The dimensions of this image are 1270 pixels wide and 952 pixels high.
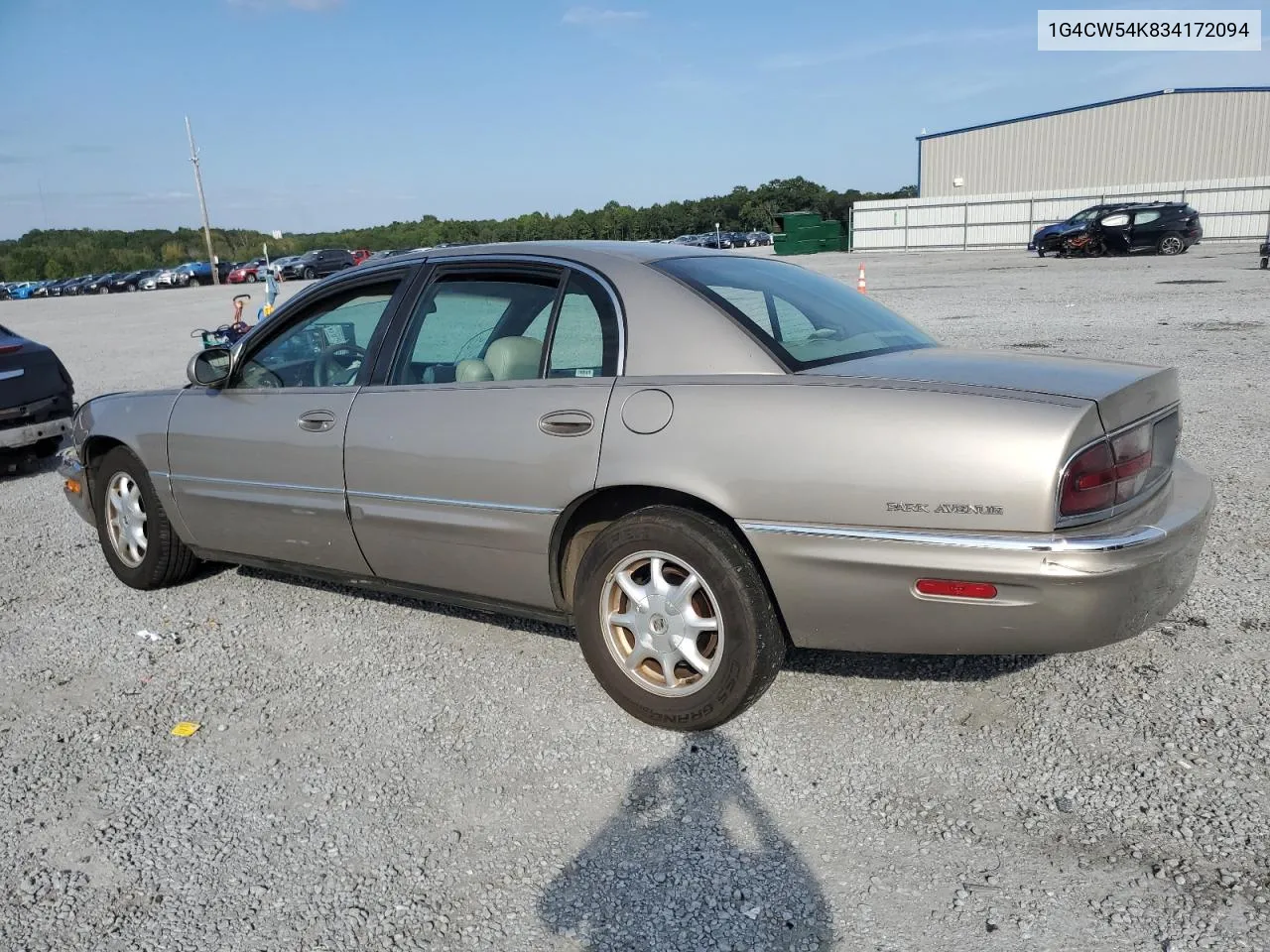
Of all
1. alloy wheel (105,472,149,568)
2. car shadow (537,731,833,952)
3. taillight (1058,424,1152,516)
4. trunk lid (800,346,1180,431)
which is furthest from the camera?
alloy wheel (105,472,149,568)

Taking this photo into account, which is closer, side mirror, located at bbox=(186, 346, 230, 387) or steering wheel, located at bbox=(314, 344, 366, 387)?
steering wheel, located at bbox=(314, 344, 366, 387)

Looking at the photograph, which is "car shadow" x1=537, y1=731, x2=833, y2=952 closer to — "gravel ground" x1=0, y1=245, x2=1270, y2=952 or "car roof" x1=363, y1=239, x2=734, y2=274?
"gravel ground" x1=0, y1=245, x2=1270, y2=952

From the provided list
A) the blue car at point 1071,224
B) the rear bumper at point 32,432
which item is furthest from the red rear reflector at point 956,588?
the blue car at point 1071,224

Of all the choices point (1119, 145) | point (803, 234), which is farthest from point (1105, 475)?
point (1119, 145)

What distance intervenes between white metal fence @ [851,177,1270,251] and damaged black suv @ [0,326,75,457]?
38722mm

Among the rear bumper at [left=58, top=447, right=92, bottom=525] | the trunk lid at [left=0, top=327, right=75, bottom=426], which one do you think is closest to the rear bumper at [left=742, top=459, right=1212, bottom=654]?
the rear bumper at [left=58, top=447, right=92, bottom=525]

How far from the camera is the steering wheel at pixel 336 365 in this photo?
417 centimetres

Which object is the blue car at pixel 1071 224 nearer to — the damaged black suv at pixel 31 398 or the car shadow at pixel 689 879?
the damaged black suv at pixel 31 398

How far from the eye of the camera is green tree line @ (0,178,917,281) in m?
86.1

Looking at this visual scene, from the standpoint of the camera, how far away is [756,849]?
8.91ft

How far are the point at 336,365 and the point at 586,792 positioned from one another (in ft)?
7.25

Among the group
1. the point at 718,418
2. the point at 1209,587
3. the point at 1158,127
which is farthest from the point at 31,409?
the point at 1158,127

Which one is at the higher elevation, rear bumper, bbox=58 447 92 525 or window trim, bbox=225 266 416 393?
window trim, bbox=225 266 416 393

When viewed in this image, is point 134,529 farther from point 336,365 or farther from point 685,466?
point 685,466
